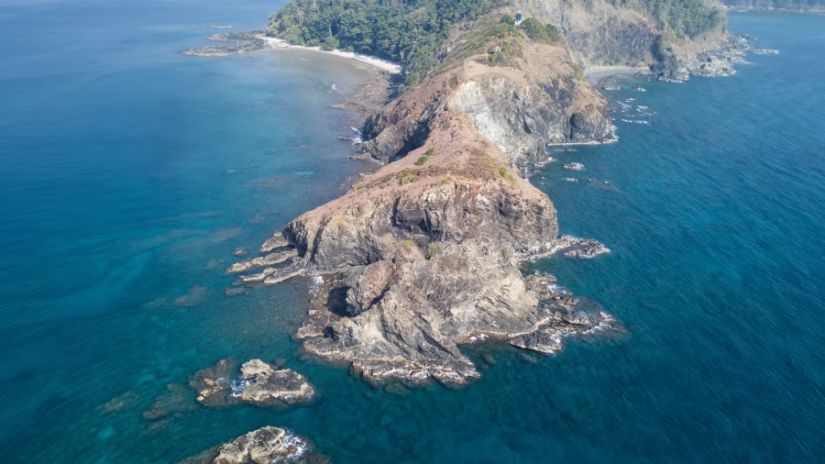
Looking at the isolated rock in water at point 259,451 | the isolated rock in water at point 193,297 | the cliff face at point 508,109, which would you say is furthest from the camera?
the cliff face at point 508,109

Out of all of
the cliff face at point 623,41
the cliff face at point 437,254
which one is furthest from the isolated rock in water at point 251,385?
the cliff face at point 623,41

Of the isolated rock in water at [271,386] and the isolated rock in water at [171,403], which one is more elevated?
the isolated rock in water at [271,386]

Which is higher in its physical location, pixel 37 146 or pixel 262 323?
pixel 37 146

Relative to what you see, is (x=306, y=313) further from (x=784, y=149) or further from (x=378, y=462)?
(x=784, y=149)

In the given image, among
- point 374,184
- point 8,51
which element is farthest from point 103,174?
point 8,51

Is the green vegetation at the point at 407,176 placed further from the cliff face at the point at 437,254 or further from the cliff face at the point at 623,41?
the cliff face at the point at 623,41

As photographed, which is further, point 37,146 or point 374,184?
point 37,146

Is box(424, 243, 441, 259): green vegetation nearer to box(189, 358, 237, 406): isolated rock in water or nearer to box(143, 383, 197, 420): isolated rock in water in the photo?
box(189, 358, 237, 406): isolated rock in water

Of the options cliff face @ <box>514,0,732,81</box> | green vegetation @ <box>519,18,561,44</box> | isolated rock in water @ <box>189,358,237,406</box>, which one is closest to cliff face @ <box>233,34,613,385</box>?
isolated rock in water @ <box>189,358,237,406</box>
